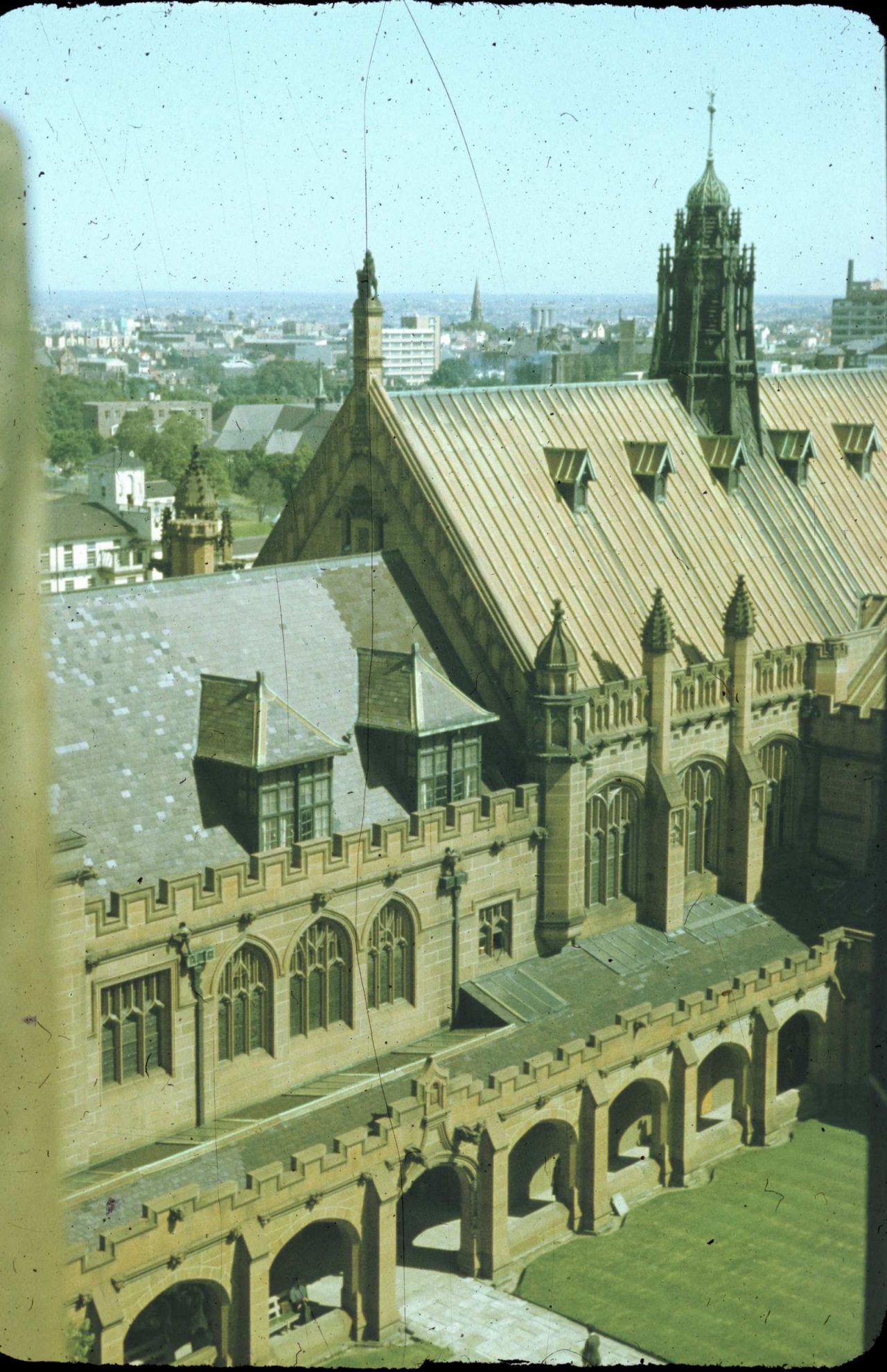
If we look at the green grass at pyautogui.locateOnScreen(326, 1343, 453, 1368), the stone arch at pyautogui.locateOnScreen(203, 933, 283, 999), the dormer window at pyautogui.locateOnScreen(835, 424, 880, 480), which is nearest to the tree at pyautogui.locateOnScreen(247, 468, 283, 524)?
the dormer window at pyautogui.locateOnScreen(835, 424, 880, 480)

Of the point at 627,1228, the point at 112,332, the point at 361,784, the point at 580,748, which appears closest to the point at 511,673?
the point at 580,748

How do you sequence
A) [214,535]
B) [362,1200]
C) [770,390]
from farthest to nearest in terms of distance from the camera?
[770,390], [214,535], [362,1200]

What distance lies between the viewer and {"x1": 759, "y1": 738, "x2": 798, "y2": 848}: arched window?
199 feet

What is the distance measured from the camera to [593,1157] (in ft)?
156

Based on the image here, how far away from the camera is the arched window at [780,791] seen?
2393 inches

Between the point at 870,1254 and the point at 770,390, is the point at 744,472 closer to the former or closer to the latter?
the point at 770,390

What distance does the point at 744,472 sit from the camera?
218ft

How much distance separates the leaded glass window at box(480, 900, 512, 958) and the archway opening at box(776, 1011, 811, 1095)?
10186mm

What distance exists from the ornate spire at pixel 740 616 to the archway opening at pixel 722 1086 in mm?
13511

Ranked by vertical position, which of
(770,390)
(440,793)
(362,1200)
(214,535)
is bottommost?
(362,1200)

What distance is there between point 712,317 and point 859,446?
797 centimetres

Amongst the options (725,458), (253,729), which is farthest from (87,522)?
(253,729)

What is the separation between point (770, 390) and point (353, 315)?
74.0 ft

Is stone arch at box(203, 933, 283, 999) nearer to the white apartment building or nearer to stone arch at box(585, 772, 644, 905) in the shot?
stone arch at box(585, 772, 644, 905)
